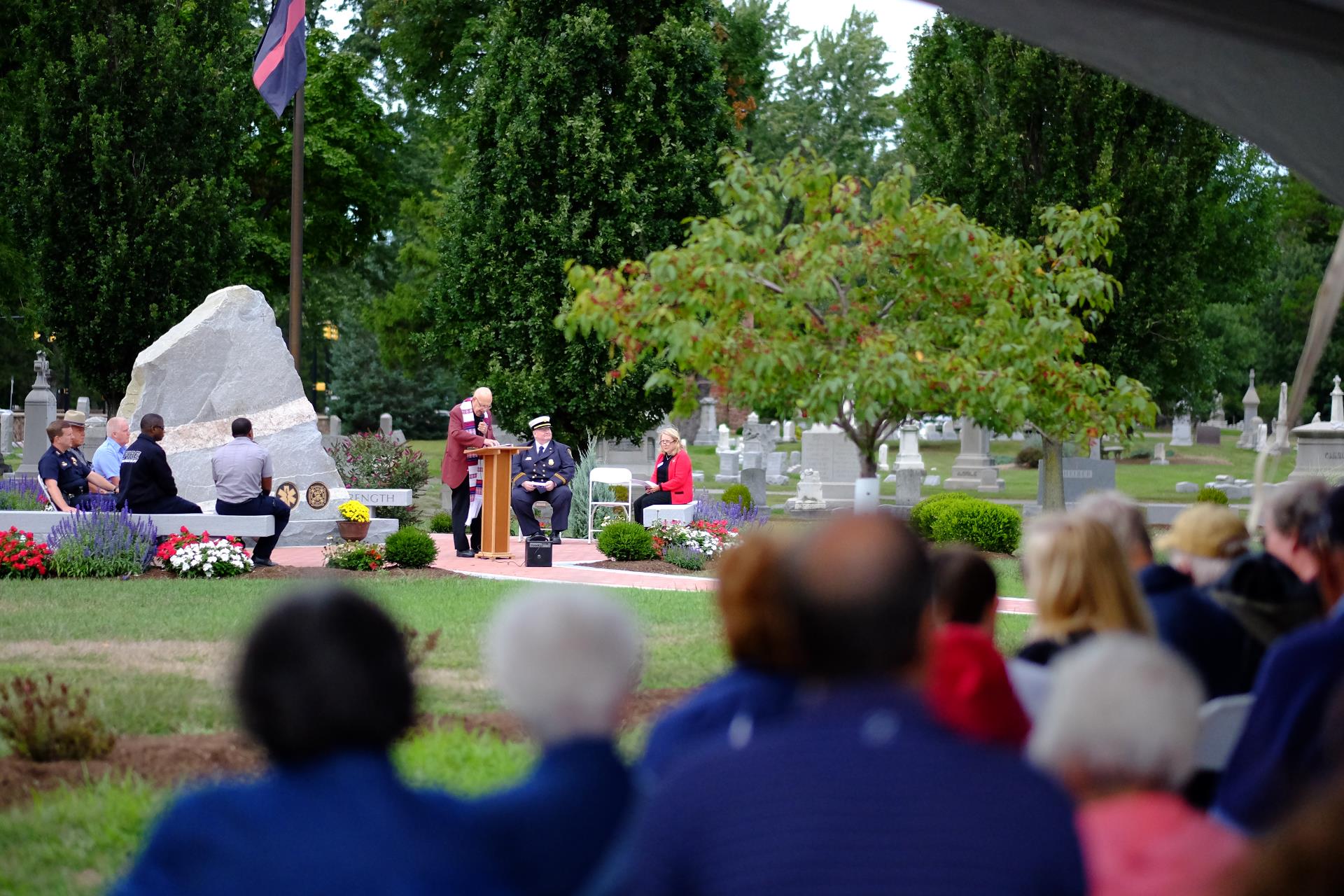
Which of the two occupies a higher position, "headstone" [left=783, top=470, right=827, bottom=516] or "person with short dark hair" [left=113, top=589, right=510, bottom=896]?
"person with short dark hair" [left=113, top=589, right=510, bottom=896]

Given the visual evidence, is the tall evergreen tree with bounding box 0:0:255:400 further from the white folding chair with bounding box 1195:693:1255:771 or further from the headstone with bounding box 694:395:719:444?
the headstone with bounding box 694:395:719:444

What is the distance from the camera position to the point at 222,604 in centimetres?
1145

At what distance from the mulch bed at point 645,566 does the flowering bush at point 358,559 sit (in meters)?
2.30

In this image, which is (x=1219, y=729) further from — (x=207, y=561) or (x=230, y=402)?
(x=230, y=402)

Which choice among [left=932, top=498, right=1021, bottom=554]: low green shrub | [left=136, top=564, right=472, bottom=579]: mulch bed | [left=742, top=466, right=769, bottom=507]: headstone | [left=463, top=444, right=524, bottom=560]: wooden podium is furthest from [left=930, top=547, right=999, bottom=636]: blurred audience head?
[left=742, top=466, right=769, bottom=507]: headstone

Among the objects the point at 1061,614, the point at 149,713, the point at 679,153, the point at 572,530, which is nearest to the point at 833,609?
the point at 1061,614

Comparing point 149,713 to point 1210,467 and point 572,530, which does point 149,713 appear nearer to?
point 572,530

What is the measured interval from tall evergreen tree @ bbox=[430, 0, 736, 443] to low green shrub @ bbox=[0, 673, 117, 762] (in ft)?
56.8

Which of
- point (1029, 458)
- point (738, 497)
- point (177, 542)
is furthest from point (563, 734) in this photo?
point (1029, 458)

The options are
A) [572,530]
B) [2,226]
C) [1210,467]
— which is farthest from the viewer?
[1210,467]

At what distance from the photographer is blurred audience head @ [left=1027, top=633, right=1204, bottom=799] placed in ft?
7.32

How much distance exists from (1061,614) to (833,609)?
6.36 ft

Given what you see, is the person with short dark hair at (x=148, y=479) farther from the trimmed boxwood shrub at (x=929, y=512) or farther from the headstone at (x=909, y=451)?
the headstone at (x=909, y=451)

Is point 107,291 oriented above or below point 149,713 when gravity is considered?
above
